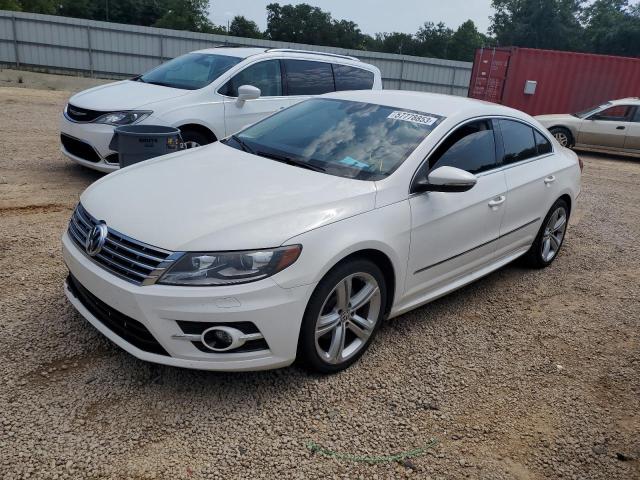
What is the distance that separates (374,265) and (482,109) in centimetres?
179

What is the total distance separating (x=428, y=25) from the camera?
7538 centimetres

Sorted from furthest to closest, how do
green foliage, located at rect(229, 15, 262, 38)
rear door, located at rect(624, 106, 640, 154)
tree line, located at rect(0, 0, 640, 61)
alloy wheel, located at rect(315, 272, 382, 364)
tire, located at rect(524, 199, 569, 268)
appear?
green foliage, located at rect(229, 15, 262, 38), tree line, located at rect(0, 0, 640, 61), rear door, located at rect(624, 106, 640, 154), tire, located at rect(524, 199, 569, 268), alloy wheel, located at rect(315, 272, 382, 364)

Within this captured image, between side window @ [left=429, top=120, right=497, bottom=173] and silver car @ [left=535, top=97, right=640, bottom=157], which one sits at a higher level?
side window @ [left=429, top=120, right=497, bottom=173]

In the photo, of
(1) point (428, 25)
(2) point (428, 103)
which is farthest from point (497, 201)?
(1) point (428, 25)

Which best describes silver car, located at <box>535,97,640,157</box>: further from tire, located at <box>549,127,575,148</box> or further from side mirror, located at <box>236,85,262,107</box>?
side mirror, located at <box>236,85,262,107</box>

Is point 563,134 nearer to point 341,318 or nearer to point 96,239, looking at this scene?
point 341,318

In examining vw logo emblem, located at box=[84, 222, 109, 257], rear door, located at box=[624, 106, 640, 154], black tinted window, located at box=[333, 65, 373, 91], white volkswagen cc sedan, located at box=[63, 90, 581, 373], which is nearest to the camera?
white volkswagen cc sedan, located at box=[63, 90, 581, 373]

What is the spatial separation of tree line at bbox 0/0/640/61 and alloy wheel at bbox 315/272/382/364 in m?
46.8

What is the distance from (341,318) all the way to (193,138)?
13.8 ft

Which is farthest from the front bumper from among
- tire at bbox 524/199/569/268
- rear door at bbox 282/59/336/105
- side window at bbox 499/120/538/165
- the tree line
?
the tree line

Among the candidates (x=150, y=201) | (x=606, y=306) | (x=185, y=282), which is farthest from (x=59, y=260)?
(x=606, y=306)

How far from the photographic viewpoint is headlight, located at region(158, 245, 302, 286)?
2.68 m

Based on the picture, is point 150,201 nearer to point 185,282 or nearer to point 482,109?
point 185,282

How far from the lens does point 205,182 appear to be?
3.35 meters
